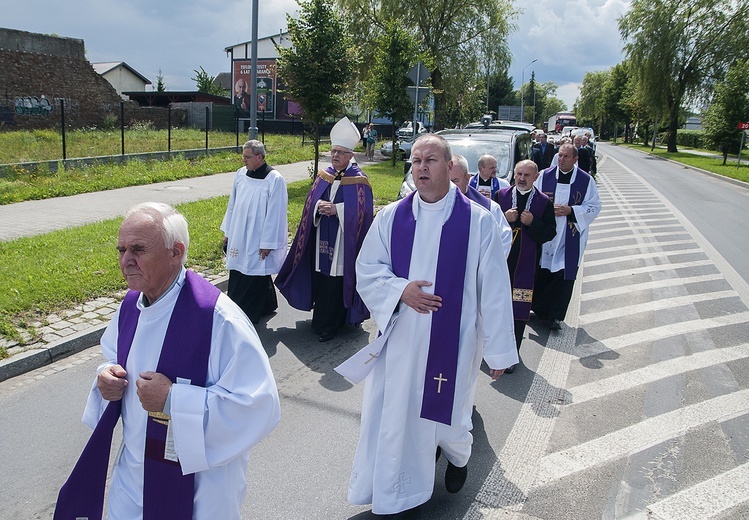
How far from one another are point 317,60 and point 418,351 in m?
13.2

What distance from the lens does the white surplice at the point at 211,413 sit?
2.04 meters

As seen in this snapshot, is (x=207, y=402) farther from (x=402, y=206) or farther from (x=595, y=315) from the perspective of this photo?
(x=595, y=315)

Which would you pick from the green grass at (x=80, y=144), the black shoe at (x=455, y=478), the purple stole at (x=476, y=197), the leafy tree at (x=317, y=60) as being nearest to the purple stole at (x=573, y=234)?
the purple stole at (x=476, y=197)

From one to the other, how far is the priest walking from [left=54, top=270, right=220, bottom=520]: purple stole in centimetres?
130

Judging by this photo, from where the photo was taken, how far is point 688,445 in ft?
14.5

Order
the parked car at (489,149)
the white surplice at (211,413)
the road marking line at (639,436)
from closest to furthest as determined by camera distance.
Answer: the white surplice at (211,413), the road marking line at (639,436), the parked car at (489,149)

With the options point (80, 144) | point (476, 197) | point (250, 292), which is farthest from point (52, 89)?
point (476, 197)

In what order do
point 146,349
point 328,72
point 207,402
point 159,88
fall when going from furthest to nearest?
point 159,88 → point 328,72 → point 146,349 → point 207,402

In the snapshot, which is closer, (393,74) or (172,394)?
(172,394)

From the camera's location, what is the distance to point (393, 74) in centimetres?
2339

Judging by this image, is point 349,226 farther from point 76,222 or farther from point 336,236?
point 76,222

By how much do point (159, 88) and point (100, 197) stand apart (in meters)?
64.2

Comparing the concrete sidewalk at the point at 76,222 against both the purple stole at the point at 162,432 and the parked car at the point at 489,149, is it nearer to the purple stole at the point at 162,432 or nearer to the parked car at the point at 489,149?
the purple stole at the point at 162,432

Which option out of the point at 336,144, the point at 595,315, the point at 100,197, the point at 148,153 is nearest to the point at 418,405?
the point at 336,144
